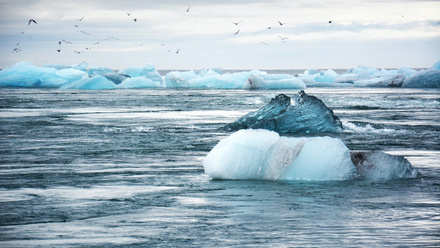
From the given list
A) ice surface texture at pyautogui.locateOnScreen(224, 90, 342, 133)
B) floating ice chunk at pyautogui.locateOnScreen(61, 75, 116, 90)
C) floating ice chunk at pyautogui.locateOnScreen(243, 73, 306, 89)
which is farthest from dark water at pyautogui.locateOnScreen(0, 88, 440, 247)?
floating ice chunk at pyautogui.locateOnScreen(61, 75, 116, 90)

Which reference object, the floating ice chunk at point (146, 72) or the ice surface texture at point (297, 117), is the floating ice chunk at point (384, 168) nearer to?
→ the ice surface texture at point (297, 117)

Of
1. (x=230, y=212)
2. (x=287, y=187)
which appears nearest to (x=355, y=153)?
(x=287, y=187)

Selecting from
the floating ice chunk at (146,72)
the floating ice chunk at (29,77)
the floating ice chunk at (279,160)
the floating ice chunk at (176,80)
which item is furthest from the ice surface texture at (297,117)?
the floating ice chunk at (146,72)

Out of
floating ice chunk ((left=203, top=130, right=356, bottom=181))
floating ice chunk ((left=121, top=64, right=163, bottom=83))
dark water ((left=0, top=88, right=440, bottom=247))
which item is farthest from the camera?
floating ice chunk ((left=121, top=64, right=163, bottom=83))

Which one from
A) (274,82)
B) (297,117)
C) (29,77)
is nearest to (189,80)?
(274,82)

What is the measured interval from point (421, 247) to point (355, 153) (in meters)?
3.75

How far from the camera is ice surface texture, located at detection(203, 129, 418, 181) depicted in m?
8.44

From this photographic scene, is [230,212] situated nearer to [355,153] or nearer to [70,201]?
[70,201]

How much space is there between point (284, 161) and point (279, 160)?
6 cm

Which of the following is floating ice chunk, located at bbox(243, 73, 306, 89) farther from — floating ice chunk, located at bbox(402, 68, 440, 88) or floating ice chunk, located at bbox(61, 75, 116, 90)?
floating ice chunk, located at bbox(61, 75, 116, 90)

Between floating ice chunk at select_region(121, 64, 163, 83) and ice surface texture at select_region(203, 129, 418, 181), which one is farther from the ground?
floating ice chunk at select_region(121, 64, 163, 83)

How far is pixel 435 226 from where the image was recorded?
6000mm

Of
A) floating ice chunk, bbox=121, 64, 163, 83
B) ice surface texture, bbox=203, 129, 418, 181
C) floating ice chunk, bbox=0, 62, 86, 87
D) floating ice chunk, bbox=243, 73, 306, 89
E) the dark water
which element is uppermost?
floating ice chunk, bbox=121, 64, 163, 83

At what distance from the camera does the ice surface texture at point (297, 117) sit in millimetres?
14398
